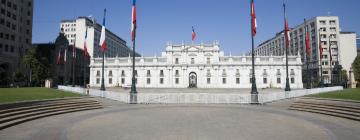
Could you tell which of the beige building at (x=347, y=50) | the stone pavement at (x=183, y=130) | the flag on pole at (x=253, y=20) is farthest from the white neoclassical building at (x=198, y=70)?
the stone pavement at (x=183, y=130)

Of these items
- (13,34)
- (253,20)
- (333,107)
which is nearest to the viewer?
(333,107)

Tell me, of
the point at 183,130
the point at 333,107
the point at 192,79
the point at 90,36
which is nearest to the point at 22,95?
the point at 183,130

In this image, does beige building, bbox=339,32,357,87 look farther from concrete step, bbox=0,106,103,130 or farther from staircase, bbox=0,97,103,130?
concrete step, bbox=0,106,103,130

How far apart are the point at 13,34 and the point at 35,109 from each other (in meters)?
51.2

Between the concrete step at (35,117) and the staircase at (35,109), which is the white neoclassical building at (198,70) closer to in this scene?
the staircase at (35,109)

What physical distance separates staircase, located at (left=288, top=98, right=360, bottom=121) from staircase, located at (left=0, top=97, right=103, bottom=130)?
55.4 feet

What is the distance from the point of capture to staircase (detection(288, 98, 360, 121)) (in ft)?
42.7

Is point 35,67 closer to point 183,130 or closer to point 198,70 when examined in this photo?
point 198,70

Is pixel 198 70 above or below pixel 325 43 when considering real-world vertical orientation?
below

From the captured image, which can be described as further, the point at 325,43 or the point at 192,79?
the point at 325,43

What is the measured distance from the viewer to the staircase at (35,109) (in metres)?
11.2

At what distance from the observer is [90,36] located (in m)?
93.1

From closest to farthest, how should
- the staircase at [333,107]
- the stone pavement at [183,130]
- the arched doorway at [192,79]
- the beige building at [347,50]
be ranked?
the stone pavement at [183,130], the staircase at [333,107], the arched doorway at [192,79], the beige building at [347,50]

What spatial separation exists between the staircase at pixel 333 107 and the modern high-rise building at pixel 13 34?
5387 centimetres
